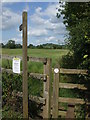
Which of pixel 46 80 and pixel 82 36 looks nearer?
pixel 82 36

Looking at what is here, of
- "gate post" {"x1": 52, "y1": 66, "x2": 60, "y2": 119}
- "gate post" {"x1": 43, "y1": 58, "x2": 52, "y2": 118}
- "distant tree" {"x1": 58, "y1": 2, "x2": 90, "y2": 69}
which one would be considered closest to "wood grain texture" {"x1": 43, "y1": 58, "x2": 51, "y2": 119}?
"gate post" {"x1": 43, "y1": 58, "x2": 52, "y2": 118}

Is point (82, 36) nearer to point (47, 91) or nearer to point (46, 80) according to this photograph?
point (46, 80)

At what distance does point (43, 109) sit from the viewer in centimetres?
338

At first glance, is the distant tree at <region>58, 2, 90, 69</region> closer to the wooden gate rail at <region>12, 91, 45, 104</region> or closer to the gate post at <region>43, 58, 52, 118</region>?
the gate post at <region>43, 58, 52, 118</region>

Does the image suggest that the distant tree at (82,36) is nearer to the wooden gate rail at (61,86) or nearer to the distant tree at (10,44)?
the wooden gate rail at (61,86)

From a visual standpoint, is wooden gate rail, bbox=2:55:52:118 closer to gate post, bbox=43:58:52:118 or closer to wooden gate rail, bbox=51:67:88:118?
gate post, bbox=43:58:52:118

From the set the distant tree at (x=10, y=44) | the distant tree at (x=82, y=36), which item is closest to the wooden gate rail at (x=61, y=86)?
the distant tree at (x=82, y=36)

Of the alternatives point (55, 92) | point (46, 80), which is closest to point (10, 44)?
point (46, 80)

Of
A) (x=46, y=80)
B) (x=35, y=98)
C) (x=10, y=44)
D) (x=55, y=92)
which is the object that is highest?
(x=10, y=44)

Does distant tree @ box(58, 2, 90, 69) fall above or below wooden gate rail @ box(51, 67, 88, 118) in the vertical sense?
above

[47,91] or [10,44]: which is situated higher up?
[10,44]

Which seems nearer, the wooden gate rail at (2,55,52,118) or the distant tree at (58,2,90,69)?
the distant tree at (58,2,90,69)

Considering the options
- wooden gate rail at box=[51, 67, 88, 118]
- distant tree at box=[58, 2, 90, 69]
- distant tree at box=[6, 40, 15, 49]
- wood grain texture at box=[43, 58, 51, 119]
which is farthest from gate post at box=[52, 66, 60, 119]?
distant tree at box=[6, 40, 15, 49]

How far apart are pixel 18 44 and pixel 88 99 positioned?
1.35 meters
